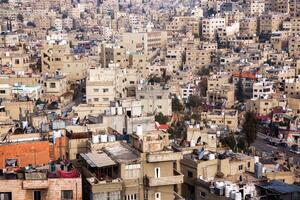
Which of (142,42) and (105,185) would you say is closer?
(105,185)

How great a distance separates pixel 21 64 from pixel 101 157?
25.9 m

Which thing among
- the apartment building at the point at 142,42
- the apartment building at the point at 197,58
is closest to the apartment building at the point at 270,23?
the apartment building at the point at 142,42

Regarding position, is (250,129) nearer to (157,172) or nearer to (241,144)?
(241,144)

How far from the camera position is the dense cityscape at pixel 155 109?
12531 mm

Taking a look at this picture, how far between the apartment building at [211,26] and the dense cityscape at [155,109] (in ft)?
0.45

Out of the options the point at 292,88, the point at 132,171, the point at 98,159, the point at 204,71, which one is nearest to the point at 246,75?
the point at 292,88

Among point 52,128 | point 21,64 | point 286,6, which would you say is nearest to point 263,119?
point 21,64

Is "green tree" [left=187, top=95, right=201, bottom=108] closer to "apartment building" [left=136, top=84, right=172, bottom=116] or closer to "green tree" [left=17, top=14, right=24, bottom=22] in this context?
"apartment building" [left=136, top=84, right=172, bottom=116]

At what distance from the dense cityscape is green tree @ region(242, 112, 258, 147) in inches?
4.5

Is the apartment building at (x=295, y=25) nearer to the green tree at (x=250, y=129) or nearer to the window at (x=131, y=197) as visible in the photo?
the green tree at (x=250, y=129)

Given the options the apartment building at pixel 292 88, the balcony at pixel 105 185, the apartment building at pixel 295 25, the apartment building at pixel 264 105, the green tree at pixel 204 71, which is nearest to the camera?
the balcony at pixel 105 185

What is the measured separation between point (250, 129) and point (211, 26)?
35.1m

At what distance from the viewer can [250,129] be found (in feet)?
95.5

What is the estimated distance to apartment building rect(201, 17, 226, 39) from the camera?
62.8m
